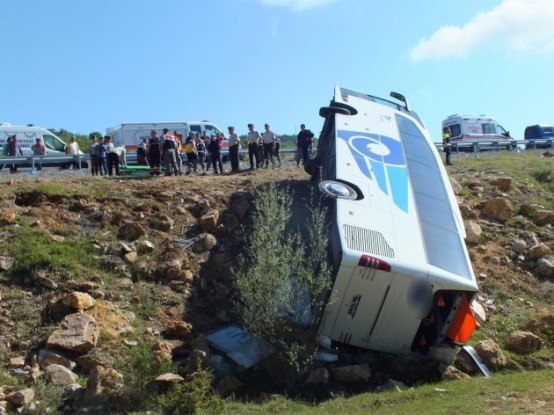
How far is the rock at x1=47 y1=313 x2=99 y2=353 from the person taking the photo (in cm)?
970

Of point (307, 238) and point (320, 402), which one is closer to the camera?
point (320, 402)

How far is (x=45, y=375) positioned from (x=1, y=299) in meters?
2.07

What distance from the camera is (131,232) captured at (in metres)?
13.1

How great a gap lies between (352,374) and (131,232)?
5185mm

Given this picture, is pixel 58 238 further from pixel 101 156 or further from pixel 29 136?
pixel 29 136

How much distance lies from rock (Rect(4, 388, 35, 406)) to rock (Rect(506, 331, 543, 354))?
22.9 feet

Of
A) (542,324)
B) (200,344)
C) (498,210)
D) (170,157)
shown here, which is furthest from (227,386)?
(170,157)

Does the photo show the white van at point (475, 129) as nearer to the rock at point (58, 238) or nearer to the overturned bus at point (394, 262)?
the overturned bus at point (394, 262)

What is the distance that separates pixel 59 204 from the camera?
45.4ft

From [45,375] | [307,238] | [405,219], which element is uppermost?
[405,219]

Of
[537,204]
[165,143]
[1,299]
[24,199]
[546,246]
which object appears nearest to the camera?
[1,299]

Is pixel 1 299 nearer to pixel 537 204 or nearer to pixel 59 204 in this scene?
pixel 59 204

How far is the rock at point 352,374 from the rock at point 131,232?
483 centimetres

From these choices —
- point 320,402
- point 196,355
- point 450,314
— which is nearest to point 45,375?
point 196,355
